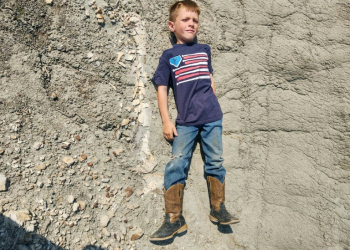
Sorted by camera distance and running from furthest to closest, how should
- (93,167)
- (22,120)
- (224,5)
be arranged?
(224,5), (93,167), (22,120)

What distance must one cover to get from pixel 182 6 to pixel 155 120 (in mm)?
927

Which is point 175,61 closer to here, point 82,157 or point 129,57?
point 129,57

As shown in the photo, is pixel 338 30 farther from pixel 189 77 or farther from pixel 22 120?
pixel 22 120

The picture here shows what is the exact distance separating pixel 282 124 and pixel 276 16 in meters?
0.88

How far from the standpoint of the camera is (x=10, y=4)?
2209mm

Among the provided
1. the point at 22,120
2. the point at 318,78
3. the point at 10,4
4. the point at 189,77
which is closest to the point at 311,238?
the point at 318,78

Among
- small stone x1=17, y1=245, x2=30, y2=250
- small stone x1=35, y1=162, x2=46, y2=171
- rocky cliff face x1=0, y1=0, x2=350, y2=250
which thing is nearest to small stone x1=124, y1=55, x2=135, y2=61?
rocky cliff face x1=0, y1=0, x2=350, y2=250

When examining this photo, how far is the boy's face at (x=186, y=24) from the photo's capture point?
2.38m

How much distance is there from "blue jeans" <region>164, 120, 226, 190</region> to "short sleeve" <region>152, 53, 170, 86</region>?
1.24 feet

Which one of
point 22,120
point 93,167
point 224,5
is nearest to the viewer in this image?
point 22,120

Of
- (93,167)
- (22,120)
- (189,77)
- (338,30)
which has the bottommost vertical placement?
(93,167)

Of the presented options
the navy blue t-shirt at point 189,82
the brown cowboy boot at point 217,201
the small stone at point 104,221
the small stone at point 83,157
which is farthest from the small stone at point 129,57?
the small stone at point 104,221

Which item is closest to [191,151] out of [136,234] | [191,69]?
[191,69]

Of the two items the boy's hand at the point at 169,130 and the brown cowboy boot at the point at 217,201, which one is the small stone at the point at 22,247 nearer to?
the boy's hand at the point at 169,130
